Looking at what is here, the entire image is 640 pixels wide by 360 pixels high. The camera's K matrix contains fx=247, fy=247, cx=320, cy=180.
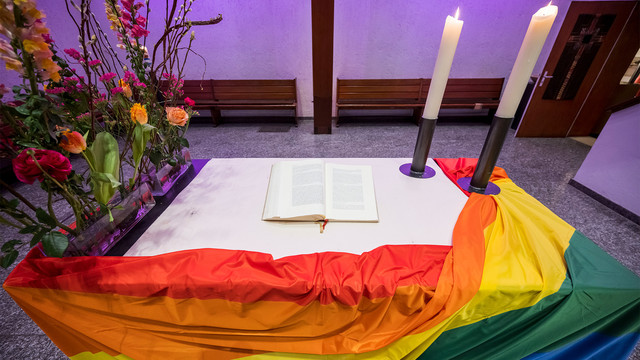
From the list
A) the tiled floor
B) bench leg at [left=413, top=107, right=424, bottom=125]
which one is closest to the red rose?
the tiled floor

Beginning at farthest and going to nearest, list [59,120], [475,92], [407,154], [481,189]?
[475,92] < [407,154] < [481,189] < [59,120]

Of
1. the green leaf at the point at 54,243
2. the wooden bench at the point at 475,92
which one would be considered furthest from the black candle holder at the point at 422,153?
the wooden bench at the point at 475,92

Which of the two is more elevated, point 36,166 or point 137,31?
point 137,31

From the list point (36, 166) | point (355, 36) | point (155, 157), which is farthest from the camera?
point (355, 36)

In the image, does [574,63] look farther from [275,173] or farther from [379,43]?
[275,173]

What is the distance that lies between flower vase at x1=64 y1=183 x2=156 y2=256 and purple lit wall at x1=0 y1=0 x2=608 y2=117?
3471mm

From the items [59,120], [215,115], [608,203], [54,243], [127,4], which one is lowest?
[608,203]

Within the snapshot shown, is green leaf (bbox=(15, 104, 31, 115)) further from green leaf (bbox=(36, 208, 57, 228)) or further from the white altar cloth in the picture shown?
the white altar cloth

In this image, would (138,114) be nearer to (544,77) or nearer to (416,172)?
(416,172)

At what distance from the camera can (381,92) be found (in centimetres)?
379

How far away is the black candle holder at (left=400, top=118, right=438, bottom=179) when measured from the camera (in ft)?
3.14

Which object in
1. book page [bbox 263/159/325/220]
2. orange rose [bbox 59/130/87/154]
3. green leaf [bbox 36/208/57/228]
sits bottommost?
book page [bbox 263/159/325/220]

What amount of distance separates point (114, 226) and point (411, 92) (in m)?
3.94

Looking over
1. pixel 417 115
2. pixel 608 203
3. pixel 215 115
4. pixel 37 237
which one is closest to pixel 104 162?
pixel 37 237
